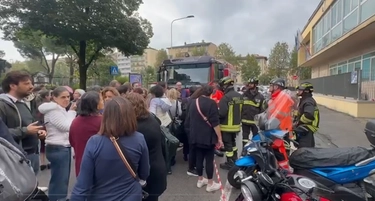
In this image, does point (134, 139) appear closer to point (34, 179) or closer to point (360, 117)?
point (34, 179)

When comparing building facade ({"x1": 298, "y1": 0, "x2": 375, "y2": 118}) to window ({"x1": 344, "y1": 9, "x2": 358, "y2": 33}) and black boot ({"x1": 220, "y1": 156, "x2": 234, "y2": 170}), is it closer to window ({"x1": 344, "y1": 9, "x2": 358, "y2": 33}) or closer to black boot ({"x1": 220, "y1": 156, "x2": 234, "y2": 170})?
window ({"x1": 344, "y1": 9, "x2": 358, "y2": 33})

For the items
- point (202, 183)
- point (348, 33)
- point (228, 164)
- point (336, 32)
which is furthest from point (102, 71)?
point (202, 183)

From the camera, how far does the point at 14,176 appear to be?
188 centimetres

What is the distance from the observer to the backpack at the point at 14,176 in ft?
5.83

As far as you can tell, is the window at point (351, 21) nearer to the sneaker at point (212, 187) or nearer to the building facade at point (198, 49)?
the sneaker at point (212, 187)

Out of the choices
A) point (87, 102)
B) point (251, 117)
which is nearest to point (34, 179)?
point (87, 102)

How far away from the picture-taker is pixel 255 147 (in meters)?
3.33

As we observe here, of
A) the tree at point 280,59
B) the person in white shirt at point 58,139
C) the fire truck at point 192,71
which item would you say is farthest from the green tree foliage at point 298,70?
the person in white shirt at point 58,139

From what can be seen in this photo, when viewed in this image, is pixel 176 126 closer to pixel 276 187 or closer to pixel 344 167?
pixel 344 167

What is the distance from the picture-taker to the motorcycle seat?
11.1ft

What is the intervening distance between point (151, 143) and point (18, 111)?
1.69 m

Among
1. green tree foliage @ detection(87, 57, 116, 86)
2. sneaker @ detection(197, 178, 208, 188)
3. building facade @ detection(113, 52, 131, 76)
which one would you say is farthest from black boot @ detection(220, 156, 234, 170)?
green tree foliage @ detection(87, 57, 116, 86)

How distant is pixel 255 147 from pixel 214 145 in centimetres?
173

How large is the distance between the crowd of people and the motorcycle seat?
1644 mm
